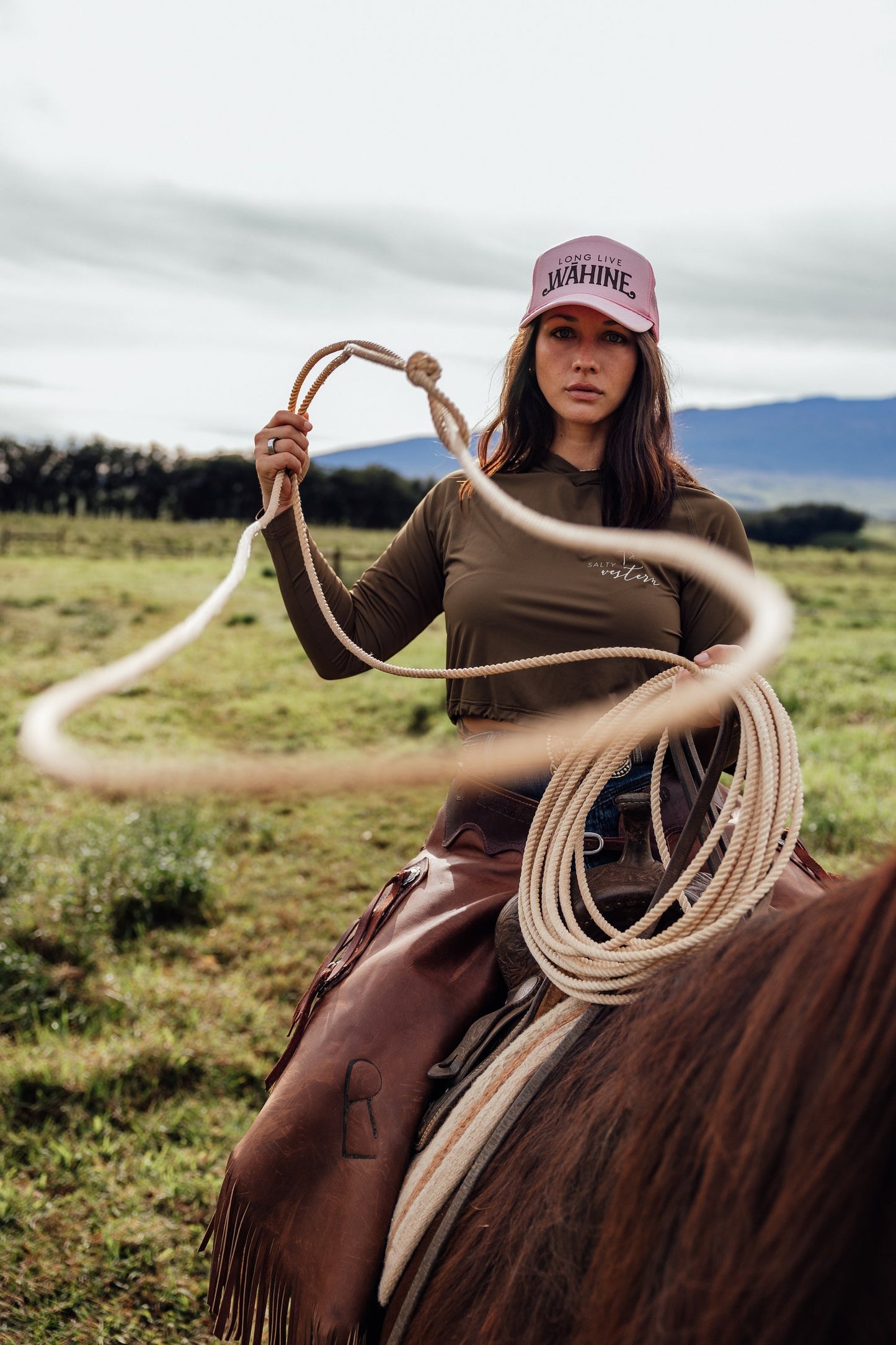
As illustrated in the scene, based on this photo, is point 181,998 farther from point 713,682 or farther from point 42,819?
point 713,682

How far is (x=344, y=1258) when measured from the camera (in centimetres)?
162

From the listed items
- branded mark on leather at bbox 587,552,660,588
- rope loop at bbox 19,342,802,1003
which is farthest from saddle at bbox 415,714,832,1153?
branded mark on leather at bbox 587,552,660,588

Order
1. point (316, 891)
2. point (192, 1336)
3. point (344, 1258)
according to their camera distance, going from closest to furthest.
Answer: point (344, 1258) < point (192, 1336) < point (316, 891)

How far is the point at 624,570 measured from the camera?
2150 millimetres

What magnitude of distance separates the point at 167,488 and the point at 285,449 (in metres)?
54.6

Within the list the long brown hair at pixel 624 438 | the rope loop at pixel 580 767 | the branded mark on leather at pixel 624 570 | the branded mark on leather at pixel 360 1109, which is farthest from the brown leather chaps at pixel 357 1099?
the long brown hair at pixel 624 438

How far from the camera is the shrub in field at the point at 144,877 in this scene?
5.02 m

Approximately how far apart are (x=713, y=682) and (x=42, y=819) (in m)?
5.67

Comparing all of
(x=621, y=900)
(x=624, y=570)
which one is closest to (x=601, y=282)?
(x=624, y=570)

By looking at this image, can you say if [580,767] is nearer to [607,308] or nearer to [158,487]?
[607,308]

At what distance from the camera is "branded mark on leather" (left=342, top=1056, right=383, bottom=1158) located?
1693 mm

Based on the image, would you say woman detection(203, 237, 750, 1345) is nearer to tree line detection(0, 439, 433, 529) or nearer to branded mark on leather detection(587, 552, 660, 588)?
branded mark on leather detection(587, 552, 660, 588)

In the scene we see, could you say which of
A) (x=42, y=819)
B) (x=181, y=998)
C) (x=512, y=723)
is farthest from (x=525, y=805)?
(x=42, y=819)

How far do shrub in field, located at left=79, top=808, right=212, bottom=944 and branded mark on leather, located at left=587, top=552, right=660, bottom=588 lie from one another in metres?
3.61
